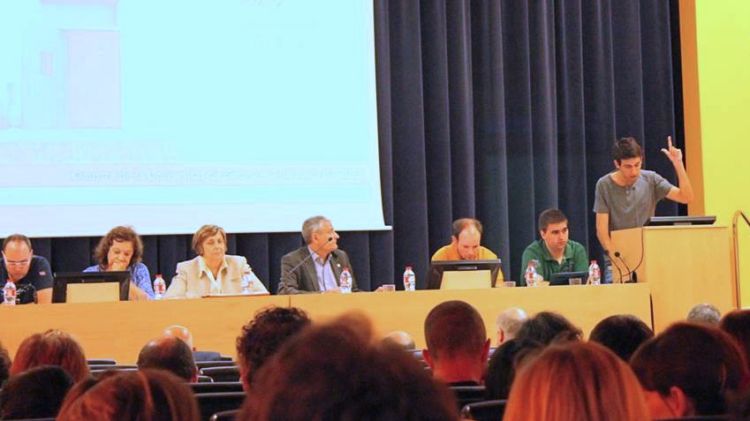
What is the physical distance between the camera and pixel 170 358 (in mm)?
2803

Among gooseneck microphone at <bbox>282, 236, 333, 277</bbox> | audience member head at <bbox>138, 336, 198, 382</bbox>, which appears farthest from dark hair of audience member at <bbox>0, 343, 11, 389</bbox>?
gooseneck microphone at <bbox>282, 236, 333, 277</bbox>

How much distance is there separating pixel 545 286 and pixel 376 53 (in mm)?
2789

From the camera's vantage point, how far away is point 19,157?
6480mm

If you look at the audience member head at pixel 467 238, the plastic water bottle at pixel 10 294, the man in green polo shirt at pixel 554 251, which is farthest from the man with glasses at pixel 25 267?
the man in green polo shirt at pixel 554 251

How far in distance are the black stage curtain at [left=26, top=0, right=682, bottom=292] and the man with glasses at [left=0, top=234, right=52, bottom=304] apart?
57.8 inches

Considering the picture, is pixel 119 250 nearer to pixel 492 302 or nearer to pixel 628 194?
pixel 492 302

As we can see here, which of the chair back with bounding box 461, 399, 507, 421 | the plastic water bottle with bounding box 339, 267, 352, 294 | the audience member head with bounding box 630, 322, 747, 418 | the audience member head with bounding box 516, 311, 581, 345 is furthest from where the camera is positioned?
the plastic water bottle with bounding box 339, 267, 352, 294

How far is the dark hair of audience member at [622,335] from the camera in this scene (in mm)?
2738

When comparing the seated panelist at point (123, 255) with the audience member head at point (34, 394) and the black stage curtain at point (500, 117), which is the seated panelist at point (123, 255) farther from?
the audience member head at point (34, 394)

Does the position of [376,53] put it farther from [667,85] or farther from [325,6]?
[667,85]

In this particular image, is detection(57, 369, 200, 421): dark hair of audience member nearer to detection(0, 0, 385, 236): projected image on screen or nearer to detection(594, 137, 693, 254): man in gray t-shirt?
detection(594, 137, 693, 254): man in gray t-shirt

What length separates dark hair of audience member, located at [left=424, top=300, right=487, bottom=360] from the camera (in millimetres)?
2982

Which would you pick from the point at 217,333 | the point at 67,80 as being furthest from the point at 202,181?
the point at 217,333

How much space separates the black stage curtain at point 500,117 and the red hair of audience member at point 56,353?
443 cm
